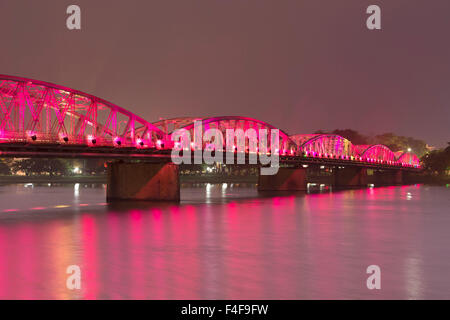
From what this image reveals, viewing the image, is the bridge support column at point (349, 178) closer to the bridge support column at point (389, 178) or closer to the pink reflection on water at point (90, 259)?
the bridge support column at point (389, 178)

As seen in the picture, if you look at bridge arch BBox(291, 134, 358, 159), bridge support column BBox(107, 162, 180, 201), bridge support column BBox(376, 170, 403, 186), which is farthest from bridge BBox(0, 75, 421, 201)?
bridge support column BBox(376, 170, 403, 186)

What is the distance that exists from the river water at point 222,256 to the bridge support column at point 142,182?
15882 mm

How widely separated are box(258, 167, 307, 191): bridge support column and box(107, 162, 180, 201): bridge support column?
43783 mm

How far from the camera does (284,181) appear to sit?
383ft

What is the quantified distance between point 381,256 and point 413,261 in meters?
2.06

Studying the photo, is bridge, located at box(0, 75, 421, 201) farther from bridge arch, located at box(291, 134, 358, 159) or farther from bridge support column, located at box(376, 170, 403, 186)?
bridge support column, located at box(376, 170, 403, 186)

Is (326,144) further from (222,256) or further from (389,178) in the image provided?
(222,256)

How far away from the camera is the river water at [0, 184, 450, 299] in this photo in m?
21.7

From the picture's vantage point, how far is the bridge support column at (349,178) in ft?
513

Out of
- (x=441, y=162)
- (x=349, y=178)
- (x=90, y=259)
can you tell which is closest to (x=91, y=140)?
(x=90, y=259)

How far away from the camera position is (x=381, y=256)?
1233 inches

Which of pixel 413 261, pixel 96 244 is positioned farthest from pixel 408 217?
pixel 96 244
